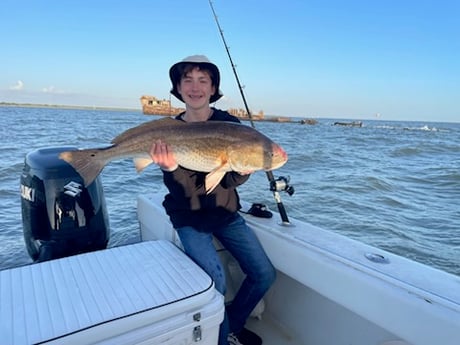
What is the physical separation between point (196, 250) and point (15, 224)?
4.77m

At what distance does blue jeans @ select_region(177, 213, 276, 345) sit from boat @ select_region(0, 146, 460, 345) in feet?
0.39

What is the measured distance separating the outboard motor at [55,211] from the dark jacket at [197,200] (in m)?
0.80

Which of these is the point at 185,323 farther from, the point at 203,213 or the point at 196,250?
the point at 203,213

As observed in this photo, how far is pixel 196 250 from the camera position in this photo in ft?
7.09

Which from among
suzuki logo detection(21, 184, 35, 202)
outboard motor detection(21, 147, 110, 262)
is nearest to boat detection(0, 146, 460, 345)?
outboard motor detection(21, 147, 110, 262)

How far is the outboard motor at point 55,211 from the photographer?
2.59 m

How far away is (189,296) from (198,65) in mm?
1681

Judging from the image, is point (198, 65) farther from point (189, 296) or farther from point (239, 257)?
point (189, 296)

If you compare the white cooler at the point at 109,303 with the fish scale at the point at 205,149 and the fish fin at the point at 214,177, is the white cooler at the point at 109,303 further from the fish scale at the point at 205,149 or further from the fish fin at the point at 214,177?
the fish scale at the point at 205,149

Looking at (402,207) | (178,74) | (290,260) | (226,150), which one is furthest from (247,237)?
(402,207)

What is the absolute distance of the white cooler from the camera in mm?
1333

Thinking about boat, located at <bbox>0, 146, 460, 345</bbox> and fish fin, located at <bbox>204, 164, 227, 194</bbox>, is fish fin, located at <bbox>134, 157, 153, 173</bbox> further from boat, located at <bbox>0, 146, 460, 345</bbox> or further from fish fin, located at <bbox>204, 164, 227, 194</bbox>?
boat, located at <bbox>0, 146, 460, 345</bbox>

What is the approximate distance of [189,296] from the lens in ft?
5.07

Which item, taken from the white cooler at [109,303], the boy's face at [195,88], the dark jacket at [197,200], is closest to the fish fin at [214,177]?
the dark jacket at [197,200]
